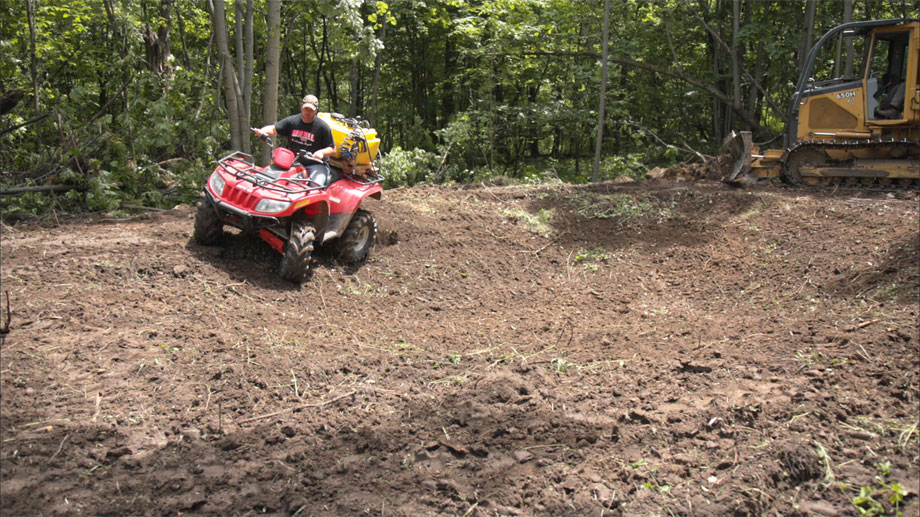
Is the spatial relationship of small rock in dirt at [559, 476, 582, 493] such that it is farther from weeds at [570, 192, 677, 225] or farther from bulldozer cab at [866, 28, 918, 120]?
bulldozer cab at [866, 28, 918, 120]

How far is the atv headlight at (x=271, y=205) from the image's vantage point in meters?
6.27

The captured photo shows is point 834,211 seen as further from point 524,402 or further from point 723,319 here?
point 524,402

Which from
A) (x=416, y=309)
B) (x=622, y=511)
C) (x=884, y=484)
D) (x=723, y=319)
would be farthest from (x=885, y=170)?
(x=622, y=511)

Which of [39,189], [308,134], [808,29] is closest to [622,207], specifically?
[308,134]

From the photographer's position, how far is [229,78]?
34.0 ft

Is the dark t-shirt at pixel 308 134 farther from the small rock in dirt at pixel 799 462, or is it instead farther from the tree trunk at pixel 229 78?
the small rock in dirt at pixel 799 462

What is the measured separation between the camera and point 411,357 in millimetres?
5273

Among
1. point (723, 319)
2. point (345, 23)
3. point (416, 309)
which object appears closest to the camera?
point (723, 319)

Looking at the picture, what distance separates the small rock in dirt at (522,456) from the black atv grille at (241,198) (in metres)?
3.63

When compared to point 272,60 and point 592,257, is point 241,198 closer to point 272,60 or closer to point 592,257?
point 592,257

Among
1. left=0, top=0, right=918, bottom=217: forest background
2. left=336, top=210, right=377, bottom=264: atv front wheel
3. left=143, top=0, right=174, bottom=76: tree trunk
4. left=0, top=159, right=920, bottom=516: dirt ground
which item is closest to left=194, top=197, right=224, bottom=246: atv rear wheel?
left=0, top=159, right=920, bottom=516: dirt ground

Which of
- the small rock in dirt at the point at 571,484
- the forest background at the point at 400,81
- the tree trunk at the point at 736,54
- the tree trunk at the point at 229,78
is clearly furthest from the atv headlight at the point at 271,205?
the tree trunk at the point at 736,54

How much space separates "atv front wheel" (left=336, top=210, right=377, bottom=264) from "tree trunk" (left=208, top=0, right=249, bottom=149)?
162 inches

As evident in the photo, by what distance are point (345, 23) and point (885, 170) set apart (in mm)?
7895
